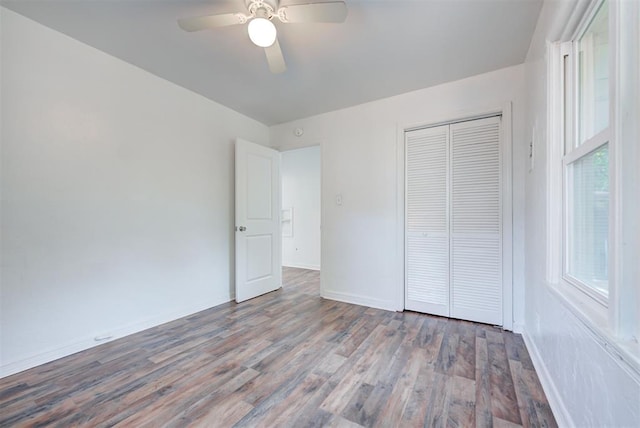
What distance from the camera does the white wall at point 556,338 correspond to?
816mm

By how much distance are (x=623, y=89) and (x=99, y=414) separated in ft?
8.56

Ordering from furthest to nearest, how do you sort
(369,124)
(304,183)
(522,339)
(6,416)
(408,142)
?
(304,183)
(369,124)
(408,142)
(522,339)
(6,416)

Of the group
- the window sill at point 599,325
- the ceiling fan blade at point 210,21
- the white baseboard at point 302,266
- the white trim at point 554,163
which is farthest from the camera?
the white baseboard at point 302,266

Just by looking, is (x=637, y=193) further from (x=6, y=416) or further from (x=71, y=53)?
(x=71, y=53)

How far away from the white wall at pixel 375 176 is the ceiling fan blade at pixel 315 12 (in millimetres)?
1571

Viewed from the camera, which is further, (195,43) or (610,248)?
(195,43)

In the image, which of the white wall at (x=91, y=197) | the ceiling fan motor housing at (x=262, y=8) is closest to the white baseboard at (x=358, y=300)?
the white wall at (x=91, y=197)

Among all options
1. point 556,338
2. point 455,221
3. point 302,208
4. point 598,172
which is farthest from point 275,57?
point 302,208

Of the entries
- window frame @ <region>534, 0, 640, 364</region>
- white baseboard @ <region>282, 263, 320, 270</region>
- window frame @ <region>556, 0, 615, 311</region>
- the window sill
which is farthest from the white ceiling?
white baseboard @ <region>282, 263, 320, 270</region>

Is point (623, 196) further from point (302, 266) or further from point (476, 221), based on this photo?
point (302, 266)

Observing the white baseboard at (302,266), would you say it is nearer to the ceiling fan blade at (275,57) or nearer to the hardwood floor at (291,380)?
the hardwood floor at (291,380)

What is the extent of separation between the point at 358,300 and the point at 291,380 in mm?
1588

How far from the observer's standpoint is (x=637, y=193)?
0.74m

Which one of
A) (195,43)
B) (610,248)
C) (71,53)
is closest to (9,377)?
(71,53)
